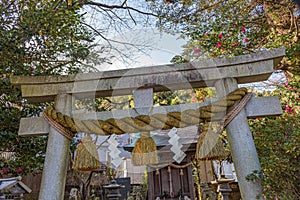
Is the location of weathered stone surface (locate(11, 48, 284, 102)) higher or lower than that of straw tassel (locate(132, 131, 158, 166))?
higher

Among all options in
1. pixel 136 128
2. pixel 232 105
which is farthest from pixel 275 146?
pixel 136 128

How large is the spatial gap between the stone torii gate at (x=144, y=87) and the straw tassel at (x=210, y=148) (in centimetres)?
9

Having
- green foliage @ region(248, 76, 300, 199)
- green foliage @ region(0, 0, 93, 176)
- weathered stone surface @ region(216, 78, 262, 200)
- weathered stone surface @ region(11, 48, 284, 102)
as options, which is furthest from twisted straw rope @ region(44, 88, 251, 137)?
green foliage @ region(0, 0, 93, 176)

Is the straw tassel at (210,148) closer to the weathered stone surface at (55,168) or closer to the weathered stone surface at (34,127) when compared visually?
the weathered stone surface at (55,168)

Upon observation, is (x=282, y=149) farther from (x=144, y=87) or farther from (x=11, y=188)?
(x=11, y=188)

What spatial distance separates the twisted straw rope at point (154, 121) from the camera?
1.61m

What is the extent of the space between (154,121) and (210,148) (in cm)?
45

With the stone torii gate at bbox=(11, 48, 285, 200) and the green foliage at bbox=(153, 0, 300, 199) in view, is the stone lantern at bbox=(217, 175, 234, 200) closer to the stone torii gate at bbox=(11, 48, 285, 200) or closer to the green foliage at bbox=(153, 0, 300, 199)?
the green foliage at bbox=(153, 0, 300, 199)

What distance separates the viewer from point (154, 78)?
5.86 ft

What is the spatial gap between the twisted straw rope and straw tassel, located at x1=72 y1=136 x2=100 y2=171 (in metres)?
0.15

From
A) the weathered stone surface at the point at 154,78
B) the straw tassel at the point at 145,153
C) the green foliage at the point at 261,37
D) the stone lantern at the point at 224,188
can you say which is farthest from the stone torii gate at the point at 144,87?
the stone lantern at the point at 224,188

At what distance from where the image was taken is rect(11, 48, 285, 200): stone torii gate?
1.65 metres

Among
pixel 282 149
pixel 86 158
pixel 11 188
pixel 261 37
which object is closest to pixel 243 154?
pixel 282 149

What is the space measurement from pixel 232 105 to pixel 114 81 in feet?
2.89
